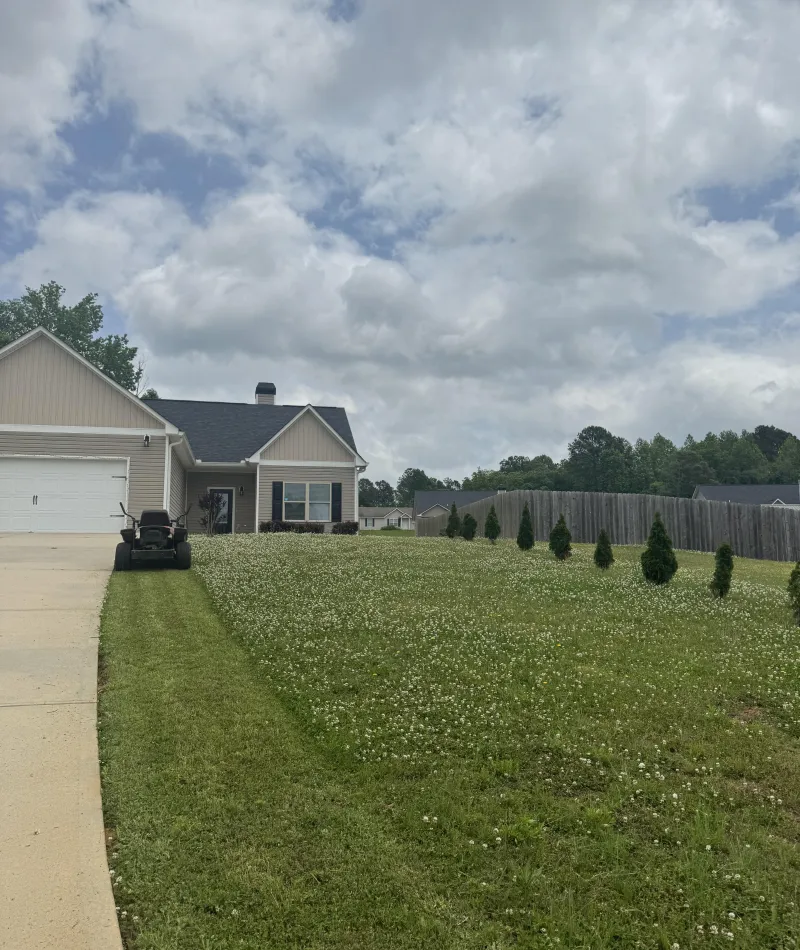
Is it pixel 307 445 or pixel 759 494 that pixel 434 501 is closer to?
pixel 759 494

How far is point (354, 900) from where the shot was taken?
115 inches

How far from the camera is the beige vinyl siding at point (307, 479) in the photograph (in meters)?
25.1

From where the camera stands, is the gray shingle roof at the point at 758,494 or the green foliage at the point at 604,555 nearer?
the green foliage at the point at 604,555

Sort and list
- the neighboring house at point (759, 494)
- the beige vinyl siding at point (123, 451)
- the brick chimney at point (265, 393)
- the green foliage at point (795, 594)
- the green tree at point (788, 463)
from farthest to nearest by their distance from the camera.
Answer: the green tree at point (788, 463)
the neighboring house at point (759, 494)
the brick chimney at point (265, 393)
the beige vinyl siding at point (123, 451)
the green foliage at point (795, 594)

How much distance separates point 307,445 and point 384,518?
69976 millimetres

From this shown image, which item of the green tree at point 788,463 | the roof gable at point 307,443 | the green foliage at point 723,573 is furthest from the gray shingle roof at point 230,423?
the green tree at point 788,463

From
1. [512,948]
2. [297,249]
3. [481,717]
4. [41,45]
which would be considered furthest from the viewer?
[297,249]

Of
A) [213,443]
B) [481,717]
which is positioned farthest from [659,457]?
[481,717]

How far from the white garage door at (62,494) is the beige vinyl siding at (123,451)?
0.24 metres

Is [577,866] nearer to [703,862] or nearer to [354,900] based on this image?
[703,862]

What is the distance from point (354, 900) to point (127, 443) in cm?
1898

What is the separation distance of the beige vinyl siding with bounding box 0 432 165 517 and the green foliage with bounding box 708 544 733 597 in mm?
15389

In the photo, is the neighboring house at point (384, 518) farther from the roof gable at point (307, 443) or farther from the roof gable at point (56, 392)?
the roof gable at point (56, 392)

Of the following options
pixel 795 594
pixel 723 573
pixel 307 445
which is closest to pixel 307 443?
pixel 307 445
